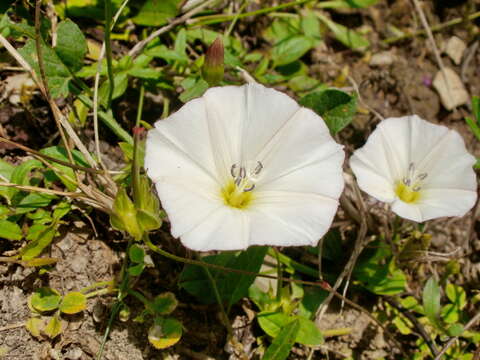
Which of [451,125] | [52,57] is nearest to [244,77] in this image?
[52,57]

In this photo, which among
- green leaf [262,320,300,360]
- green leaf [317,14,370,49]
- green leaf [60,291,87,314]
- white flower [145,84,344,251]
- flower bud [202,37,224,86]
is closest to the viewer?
white flower [145,84,344,251]

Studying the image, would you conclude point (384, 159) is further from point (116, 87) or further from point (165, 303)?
point (116, 87)

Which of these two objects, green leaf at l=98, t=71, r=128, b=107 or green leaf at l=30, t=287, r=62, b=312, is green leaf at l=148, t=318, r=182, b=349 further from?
green leaf at l=98, t=71, r=128, b=107

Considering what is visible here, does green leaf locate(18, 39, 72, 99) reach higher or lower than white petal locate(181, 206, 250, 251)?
higher

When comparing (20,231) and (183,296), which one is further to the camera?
(183,296)

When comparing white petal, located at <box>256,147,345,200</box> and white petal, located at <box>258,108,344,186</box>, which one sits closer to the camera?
white petal, located at <box>256,147,345,200</box>

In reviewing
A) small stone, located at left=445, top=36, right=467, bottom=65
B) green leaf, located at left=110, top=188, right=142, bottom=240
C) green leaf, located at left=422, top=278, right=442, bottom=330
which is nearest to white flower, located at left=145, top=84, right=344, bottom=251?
green leaf, located at left=110, top=188, right=142, bottom=240

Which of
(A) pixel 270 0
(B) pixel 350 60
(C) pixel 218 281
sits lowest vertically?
(C) pixel 218 281

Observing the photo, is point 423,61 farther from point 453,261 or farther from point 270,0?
point 453,261

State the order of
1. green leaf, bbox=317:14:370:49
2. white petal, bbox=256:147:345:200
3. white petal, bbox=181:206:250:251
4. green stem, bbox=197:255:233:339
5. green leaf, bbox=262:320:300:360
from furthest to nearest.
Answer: green leaf, bbox=317:14:370:49, green stem, bbox=197:255:233:339, green leaf, bbox=262:320:300:360, white petal, bbox=256:147:345:200, white petal, bbox=181:206:250:251
